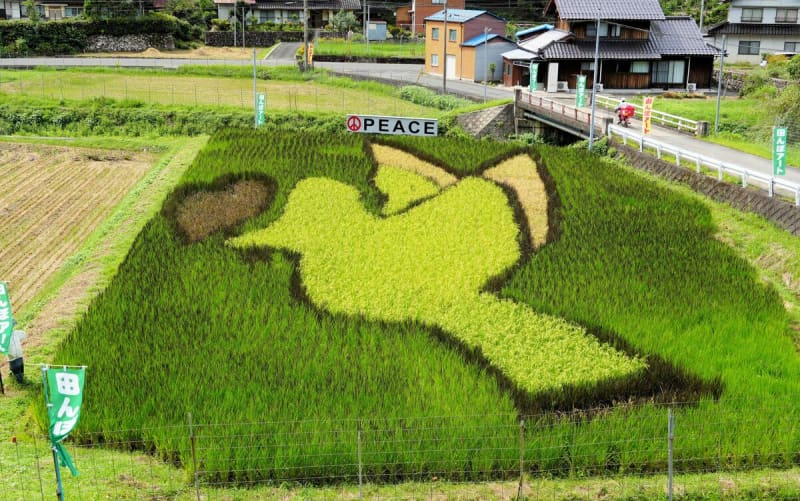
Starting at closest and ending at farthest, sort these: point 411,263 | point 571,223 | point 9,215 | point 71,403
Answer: point 71,403
point 411,263
point 571,223
point 9,215

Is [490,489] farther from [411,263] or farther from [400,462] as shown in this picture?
[411,263]

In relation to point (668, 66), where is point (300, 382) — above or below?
below

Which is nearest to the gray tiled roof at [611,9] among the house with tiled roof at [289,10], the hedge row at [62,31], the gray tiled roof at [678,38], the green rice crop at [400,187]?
the gray tiled roof at [678,38]

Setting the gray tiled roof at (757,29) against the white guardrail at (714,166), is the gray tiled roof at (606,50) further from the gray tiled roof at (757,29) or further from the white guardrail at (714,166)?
the white guardrail at (714,166)

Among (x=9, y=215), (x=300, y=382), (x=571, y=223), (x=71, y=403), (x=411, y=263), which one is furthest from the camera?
(x=9, y=215)

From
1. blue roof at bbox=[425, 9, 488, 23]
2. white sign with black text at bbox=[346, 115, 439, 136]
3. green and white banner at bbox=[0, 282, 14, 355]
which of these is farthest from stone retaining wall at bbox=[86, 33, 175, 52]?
green and white banner at bbox=[0, 282, 14, 355]

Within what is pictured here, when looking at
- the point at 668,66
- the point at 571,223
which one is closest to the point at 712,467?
the point at 571,223

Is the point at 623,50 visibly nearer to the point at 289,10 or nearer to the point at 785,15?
the point at 785,15

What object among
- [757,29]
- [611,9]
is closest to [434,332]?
[611,9]
